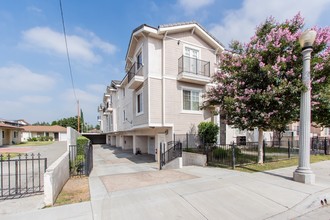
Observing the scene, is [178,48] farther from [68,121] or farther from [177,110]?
[68,121]

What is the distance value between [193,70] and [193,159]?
6.27m

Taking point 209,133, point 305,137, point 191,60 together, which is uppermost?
point 191,60

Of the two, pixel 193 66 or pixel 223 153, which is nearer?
pixel 223 153

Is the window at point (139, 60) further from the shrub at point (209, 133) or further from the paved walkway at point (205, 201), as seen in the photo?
the paved walkway at point (205, 201)

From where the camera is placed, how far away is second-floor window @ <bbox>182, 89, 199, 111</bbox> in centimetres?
1289

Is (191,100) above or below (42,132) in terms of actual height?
above

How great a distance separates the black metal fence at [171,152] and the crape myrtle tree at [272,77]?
11.5ft

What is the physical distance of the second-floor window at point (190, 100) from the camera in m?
12.9

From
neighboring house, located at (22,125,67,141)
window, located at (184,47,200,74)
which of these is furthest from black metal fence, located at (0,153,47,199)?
neighboring house, located at (22,125,67,141)

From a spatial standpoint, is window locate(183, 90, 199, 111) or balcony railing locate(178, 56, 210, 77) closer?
balcony railing locate(178, 56, 210, 77)

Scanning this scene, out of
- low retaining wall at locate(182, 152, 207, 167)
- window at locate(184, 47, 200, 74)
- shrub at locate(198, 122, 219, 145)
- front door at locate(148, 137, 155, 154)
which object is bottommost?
front door at locate(148, 137, 155, 154)

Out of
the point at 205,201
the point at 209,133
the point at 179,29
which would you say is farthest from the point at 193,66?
the point at 205,201

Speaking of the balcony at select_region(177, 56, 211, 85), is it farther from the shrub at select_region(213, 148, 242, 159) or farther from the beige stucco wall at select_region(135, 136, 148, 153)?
the beige stucco wall at select_region(135, 136, 148, 153)

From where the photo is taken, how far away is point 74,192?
588 cm
